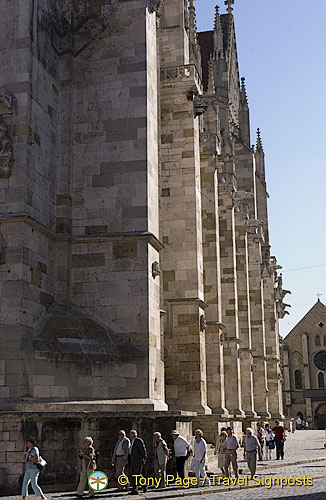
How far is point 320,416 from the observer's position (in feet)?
237

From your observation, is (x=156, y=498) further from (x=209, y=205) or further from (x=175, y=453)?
(x=209, y=205)

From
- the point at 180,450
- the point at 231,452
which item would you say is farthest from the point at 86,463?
the point at 231,452

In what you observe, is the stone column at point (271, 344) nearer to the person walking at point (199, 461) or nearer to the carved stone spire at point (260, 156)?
the carved stone spire at point (260, 156)

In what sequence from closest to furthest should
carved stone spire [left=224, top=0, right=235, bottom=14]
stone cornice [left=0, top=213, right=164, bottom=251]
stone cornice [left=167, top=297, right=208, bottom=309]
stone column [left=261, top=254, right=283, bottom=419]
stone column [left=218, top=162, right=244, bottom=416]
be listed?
stone cornice [left=0, top=213, right=164, bottom=251] < stone cornice [left=167, top=297, right=208, bottom=309] < stone column [left=218, top=162, right=244, bottom=416] < stone column [left=261, top=254, right=283, bottom=419] < carved stone spire [left=224, top=0, right=235, bottom=14]

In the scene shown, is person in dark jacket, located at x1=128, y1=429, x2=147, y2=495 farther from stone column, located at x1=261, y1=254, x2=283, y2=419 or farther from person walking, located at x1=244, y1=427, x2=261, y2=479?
stone column, located at x1=261, y1=254, x2=283, y2=419

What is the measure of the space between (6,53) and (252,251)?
26.1 m

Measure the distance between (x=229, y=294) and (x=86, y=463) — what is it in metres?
18.4

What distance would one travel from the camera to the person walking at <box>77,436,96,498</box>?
11812 millimetres

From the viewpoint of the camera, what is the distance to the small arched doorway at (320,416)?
71125mm

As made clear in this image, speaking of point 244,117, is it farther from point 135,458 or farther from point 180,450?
point 135,458

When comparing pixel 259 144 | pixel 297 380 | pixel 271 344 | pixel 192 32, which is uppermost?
pixel 259 144

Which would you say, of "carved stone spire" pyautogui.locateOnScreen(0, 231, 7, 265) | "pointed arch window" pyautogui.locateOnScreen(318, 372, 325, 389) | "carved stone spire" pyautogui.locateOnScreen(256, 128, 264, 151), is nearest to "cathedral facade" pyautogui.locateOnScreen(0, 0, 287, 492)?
"carved stone spire" pyautogui.locateOnScreen(0, 231, 7, 265)

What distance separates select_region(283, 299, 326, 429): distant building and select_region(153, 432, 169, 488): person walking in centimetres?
6015

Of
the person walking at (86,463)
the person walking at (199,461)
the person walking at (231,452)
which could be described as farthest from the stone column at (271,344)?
the person walking at (86,463)
